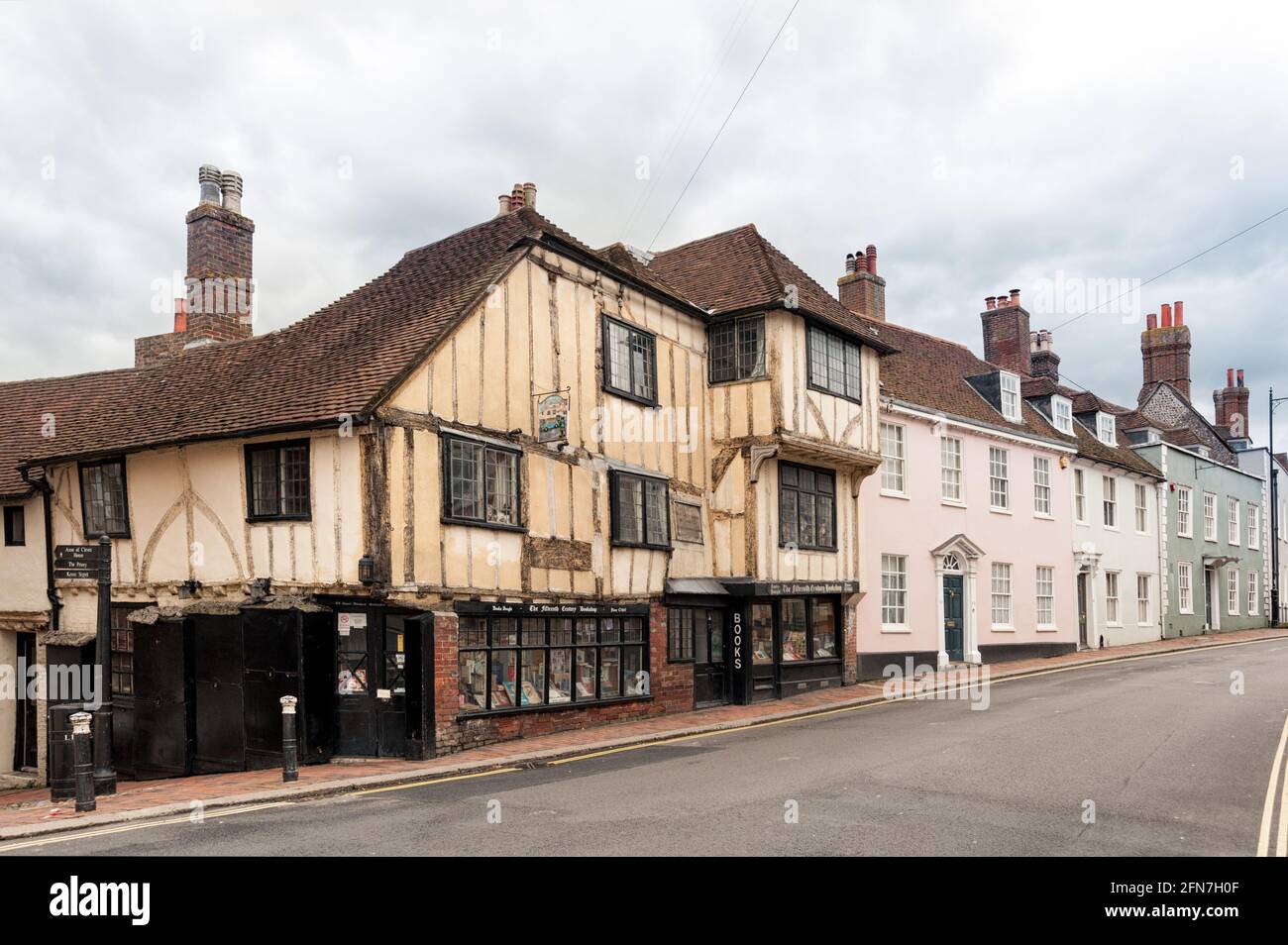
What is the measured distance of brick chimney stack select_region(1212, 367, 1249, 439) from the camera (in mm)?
46438

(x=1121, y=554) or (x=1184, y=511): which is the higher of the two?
(x=1184, y=511)

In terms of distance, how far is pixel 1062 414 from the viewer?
107 ft

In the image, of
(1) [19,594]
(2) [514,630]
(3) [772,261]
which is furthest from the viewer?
(3) [772,261]

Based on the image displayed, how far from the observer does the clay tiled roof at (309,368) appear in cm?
1465

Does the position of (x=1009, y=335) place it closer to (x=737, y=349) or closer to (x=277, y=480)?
(x=737, y=349)

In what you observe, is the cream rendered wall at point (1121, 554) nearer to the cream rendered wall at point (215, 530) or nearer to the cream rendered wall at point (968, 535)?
the cream rendered wall at point (968, 535)

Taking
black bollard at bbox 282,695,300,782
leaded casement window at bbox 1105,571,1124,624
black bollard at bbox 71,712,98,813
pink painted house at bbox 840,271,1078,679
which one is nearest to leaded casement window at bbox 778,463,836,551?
pink painted house at bbox 840,271,1078,679

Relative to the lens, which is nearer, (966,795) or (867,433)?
(966,795)

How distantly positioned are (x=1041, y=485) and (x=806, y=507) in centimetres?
1174

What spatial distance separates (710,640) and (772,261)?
8.03 metres

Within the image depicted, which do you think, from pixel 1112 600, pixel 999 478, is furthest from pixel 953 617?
pixel 1112 600

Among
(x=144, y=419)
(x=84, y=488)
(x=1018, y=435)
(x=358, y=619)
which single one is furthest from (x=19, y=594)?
(x=1018, y=435)

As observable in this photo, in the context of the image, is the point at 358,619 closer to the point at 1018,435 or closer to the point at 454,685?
the point at 454,685

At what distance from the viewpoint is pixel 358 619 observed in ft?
46.7
